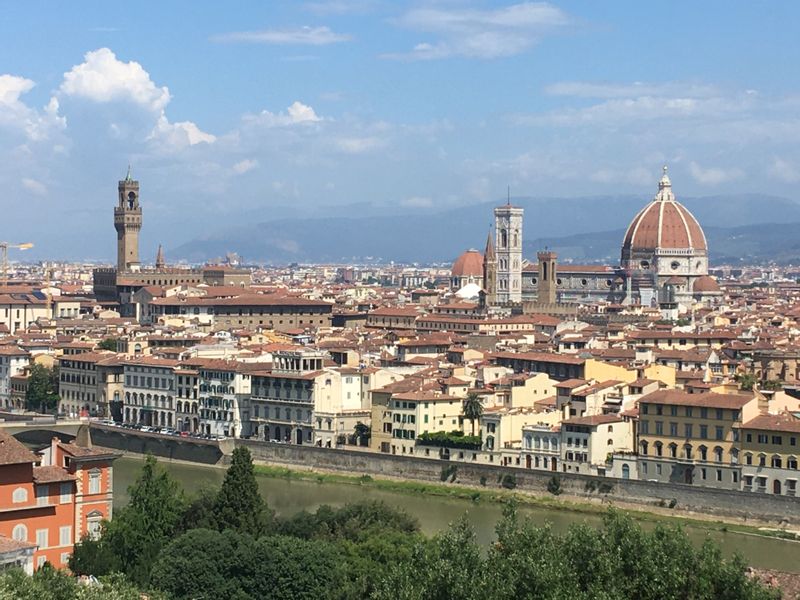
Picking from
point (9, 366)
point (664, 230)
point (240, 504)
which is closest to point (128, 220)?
point (664, 230)

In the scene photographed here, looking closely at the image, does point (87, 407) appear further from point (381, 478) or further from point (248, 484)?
point (248, 484)

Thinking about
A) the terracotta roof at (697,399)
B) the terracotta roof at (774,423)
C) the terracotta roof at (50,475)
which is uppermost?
the terracotta roof at (697,399)

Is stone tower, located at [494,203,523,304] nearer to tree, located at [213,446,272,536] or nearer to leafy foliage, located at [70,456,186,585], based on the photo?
leafy foliage, located at [70,456,186,585]

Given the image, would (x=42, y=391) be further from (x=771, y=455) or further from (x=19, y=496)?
(x=19, y=496)

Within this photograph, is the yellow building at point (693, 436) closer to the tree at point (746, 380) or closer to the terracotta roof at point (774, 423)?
the terracotta roof at point (774, 423)

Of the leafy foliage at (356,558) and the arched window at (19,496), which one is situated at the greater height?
the arched window at (19,496)

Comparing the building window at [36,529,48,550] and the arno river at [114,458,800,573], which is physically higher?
the building window at [36,529,48,550]

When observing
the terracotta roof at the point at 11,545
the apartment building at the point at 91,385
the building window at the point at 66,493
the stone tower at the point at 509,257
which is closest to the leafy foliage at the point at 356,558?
the building window at the point at 66,493

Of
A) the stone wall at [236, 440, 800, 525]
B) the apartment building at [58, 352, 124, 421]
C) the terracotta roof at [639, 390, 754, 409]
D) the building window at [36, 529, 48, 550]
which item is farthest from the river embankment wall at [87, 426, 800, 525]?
the building window at [36, 529, 48, 550]
